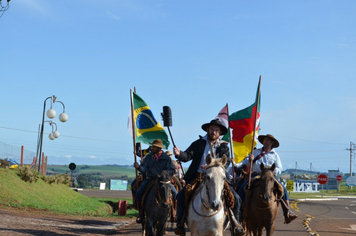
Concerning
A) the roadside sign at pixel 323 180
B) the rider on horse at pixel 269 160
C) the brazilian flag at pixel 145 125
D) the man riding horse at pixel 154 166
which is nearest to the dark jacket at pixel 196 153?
the man riding horse at pixel 154 166

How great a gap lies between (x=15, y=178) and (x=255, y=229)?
509 inches

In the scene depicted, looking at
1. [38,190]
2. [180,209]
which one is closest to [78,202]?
[38,190]

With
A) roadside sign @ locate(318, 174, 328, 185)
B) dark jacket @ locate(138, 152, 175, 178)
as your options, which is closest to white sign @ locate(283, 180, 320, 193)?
roadside sign @ locate(318, 174, 328, 185)

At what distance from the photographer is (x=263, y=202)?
11148mm

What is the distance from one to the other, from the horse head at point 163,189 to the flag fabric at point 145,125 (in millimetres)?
2154

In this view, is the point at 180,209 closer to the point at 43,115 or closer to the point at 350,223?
the point at 350,223

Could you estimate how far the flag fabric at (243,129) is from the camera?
1284cm

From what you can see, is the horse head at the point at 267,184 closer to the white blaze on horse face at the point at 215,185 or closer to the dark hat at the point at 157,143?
the dark hat at the point at 157,143

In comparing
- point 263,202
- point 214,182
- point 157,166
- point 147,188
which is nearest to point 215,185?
point 214,182

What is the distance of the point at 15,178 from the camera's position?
21.0 meters

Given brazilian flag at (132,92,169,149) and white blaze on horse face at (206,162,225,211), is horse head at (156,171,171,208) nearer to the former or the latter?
brazilian flag at (132,92,169,149)

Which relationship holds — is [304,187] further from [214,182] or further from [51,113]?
[214,182]

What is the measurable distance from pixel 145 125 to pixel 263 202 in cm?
409

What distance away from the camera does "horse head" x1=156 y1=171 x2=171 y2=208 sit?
1100 centimetres
